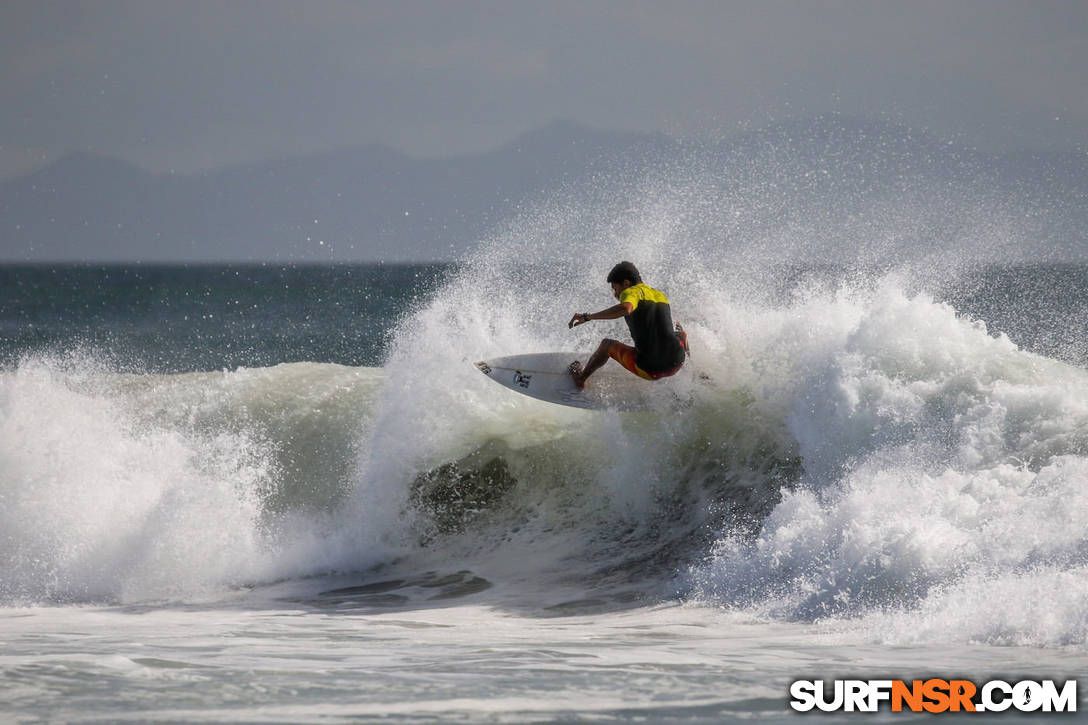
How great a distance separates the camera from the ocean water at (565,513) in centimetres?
556

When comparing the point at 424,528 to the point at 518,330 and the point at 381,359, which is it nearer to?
the point at 518,330

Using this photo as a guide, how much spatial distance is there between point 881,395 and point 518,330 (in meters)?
4.84

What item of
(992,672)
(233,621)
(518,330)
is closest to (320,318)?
(518,330)

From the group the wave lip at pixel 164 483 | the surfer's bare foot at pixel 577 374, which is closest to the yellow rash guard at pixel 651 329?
the surfer's bare foot at pixel 577 374

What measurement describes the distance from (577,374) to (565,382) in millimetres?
174

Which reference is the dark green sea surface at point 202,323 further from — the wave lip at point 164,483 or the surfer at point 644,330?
the surfer at point 644,330

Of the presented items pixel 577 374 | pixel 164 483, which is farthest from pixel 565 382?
pixel 164 483

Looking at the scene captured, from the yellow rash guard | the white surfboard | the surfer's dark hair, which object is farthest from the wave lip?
the surfer's dark hair

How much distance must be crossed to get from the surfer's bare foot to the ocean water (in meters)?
0.53

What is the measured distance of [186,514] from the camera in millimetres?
10016

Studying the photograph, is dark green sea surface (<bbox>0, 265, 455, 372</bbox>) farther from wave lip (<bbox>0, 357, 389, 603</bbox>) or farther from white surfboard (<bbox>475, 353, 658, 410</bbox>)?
white surfboard (<bbox>475, 353, 658, 410</bbox>)

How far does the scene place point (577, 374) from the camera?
10.1m

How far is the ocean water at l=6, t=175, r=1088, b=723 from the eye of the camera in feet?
18.2

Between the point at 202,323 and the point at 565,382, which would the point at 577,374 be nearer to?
the point at 565,382
